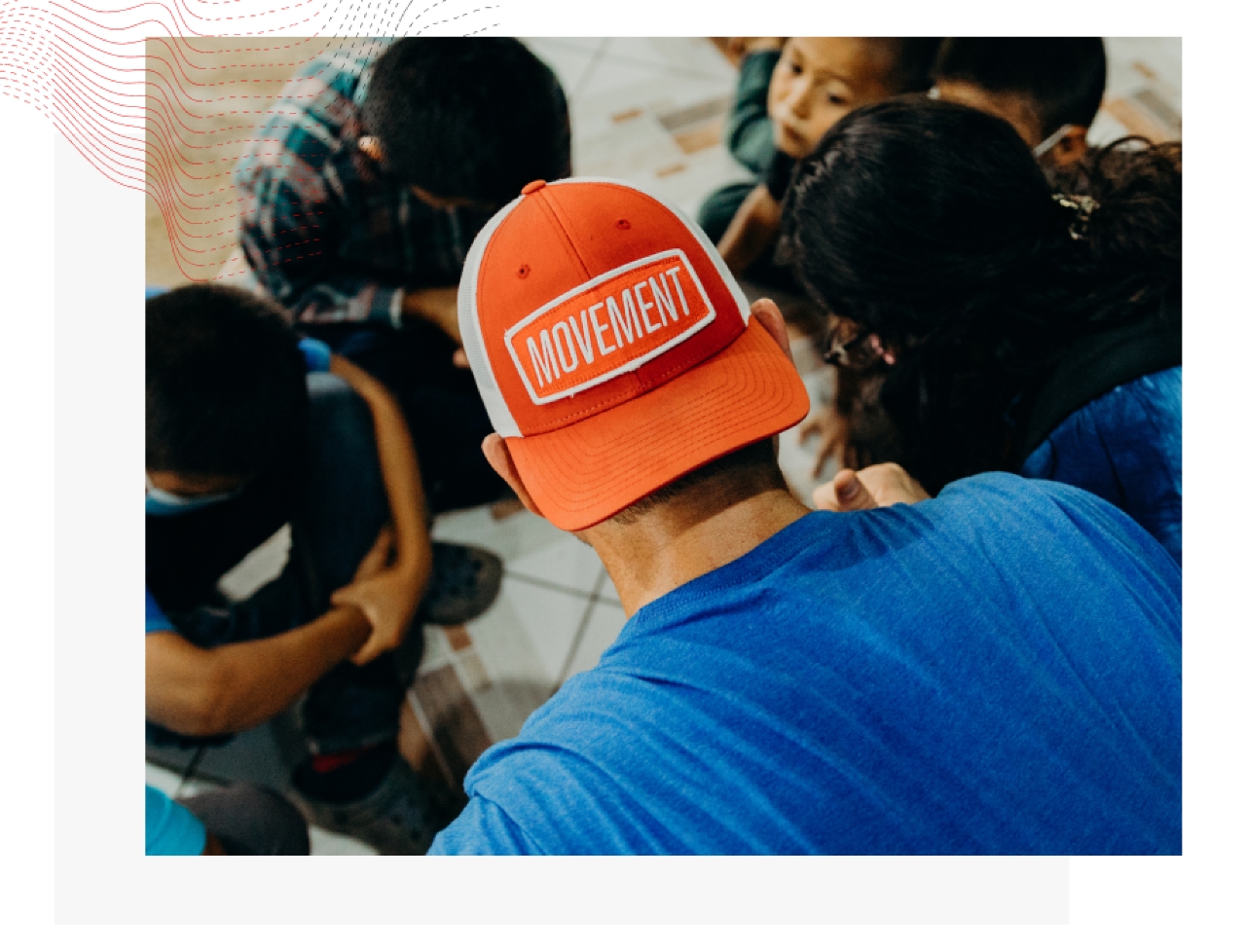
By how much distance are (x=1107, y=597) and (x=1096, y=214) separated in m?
0.56

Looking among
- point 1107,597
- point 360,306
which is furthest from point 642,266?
point 360,306

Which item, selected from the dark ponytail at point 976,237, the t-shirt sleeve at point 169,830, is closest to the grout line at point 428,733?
the t-shirt sleeve at point 169,830

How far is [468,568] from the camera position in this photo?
5.49ft

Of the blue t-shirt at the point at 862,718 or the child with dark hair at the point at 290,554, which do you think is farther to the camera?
the child with dark hair at the point at 290,554

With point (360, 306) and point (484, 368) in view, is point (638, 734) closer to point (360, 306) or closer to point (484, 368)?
point (484, 368)

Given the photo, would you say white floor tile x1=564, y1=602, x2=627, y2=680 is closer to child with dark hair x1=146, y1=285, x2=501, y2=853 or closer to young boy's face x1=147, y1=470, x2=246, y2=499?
child with dark hair x1=146, y1=285, x2=501, y2=853

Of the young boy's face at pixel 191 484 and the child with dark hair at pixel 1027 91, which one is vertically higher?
the child with dark hair at pixel 1027 91

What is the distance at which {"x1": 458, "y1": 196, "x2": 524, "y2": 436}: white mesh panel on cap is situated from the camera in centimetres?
80

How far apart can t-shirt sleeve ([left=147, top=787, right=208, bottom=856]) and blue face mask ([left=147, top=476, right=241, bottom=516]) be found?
38 cm

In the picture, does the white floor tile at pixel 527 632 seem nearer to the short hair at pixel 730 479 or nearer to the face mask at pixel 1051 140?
the short hair at pixel 730 479

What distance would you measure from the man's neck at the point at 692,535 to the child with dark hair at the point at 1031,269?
1.50ft

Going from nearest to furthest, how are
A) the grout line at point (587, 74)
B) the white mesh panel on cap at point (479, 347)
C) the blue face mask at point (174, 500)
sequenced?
the white mesh panel on cap at point (479, 347), the blue face mask at point (174, 500), the grout line at point (587, 74)

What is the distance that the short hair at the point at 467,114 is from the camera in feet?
3.93

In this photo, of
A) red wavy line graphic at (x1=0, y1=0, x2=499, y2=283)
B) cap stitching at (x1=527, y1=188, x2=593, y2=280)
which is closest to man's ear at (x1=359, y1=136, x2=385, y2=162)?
red wavy line graphic at (x1=0, y1=0, x2=499, y2=283)
